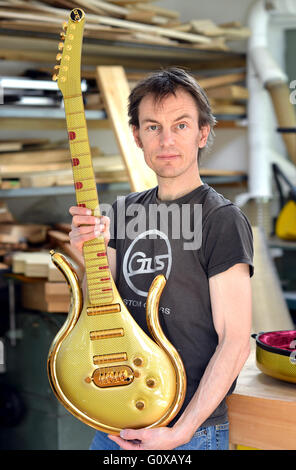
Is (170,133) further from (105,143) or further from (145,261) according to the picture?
(105,143)

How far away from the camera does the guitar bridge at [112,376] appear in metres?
1.41

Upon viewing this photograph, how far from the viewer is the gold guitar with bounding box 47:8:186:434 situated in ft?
4.53

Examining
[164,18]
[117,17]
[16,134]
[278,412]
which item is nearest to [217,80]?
[164,18]

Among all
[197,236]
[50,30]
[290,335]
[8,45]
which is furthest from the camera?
[8,45]

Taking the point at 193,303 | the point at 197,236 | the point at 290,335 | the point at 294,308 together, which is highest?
the point at 197,236

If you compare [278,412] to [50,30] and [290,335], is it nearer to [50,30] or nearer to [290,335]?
[290,335]

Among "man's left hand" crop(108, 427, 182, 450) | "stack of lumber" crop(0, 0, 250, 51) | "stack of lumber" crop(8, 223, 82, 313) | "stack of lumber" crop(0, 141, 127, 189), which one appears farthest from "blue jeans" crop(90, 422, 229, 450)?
"stack of lumber" crop(0, 0, 250, 51)

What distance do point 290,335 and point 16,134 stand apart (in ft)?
8.52

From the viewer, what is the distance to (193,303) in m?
1.46

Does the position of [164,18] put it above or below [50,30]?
above

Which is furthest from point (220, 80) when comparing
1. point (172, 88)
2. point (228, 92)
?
point (172, 88)

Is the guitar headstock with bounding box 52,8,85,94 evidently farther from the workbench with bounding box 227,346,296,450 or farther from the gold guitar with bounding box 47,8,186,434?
the workbench with bounding box 227,346,296,450

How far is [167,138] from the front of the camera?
4.76ft

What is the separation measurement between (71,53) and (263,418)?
1017 millimetres
